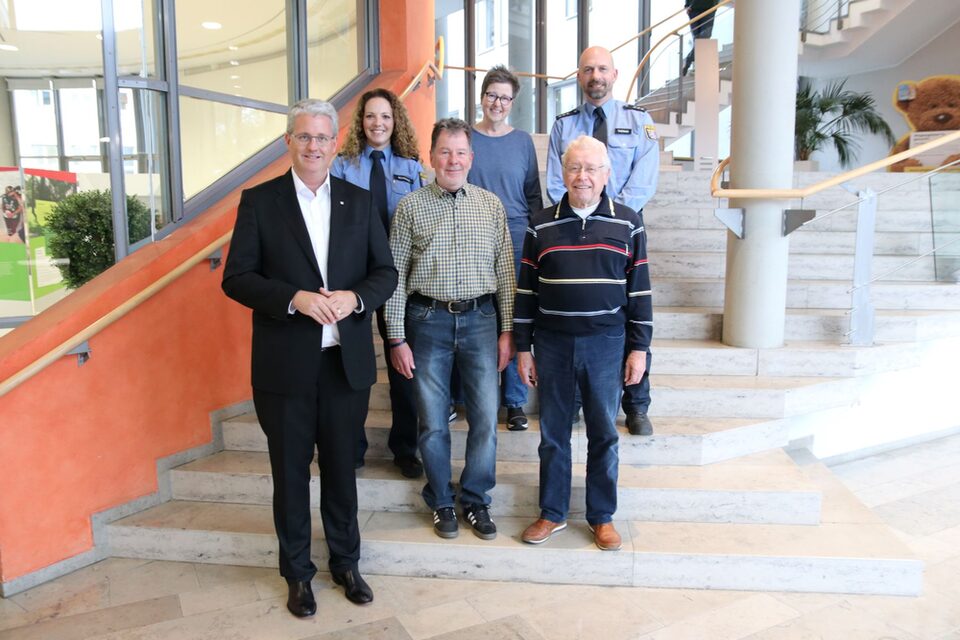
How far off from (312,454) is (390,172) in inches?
47.3

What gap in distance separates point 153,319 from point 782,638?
2.76 metres

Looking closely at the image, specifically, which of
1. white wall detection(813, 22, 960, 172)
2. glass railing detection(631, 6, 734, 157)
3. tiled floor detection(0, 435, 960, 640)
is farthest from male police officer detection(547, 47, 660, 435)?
white wall detection(813, 22, 960, 172)

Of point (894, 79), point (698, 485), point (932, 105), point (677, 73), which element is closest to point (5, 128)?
point (698, 485)

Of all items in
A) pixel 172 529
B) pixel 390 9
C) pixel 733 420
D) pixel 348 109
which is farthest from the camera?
pixel 390 9

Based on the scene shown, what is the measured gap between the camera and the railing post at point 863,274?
3.75 meters

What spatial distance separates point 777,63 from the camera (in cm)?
364

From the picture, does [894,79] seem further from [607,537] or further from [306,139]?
[306,139]

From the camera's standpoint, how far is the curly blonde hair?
2.92 meters

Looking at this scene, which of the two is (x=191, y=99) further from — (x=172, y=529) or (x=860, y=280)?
(x=860, y=280)

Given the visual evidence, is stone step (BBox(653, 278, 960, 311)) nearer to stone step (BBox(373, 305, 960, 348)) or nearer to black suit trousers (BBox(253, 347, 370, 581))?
stone step (BBox(373, 305, 960, 348))

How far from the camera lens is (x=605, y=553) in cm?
274

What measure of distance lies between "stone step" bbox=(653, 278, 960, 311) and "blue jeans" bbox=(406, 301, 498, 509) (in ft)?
6.26

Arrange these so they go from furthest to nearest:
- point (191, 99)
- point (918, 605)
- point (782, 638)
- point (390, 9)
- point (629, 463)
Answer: point (390, 9)
point (191, 99)
point (629, 463)
point (918, 605)
point (782, 638)

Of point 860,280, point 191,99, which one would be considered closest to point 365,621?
point 191,99
